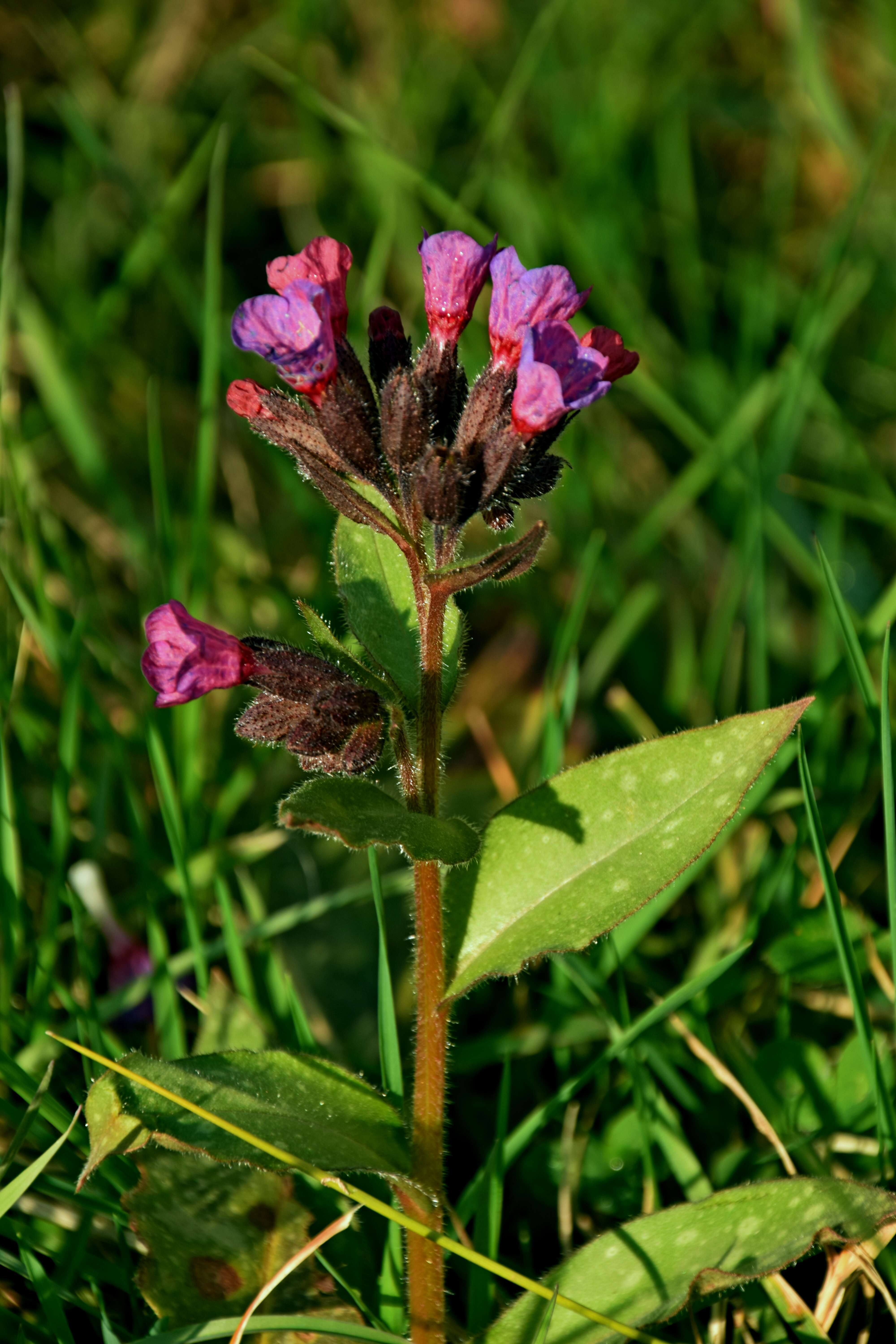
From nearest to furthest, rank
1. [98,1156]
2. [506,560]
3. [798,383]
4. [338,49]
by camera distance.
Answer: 1. [98,1156]
2. [506,560]
3. [798,383]
4. [338,49]

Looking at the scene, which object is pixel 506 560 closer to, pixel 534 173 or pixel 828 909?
pixel 828 909

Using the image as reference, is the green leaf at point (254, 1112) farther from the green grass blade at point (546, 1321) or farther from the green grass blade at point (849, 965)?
the green grass blade at point (849, 965)

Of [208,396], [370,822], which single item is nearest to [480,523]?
[208,396]

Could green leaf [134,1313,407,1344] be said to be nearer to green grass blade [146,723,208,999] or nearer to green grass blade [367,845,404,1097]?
Result: green grass blade [367,845,404,1097]

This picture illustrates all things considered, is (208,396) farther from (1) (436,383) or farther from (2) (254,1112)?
(2) (254,1112)

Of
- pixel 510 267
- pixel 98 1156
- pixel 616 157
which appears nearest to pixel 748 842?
pixel 510 267

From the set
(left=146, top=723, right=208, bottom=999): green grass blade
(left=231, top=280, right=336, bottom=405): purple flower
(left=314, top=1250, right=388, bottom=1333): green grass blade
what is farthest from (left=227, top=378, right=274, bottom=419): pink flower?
(left=314, top=1250, right=388, bottom=1333): green grass blade
